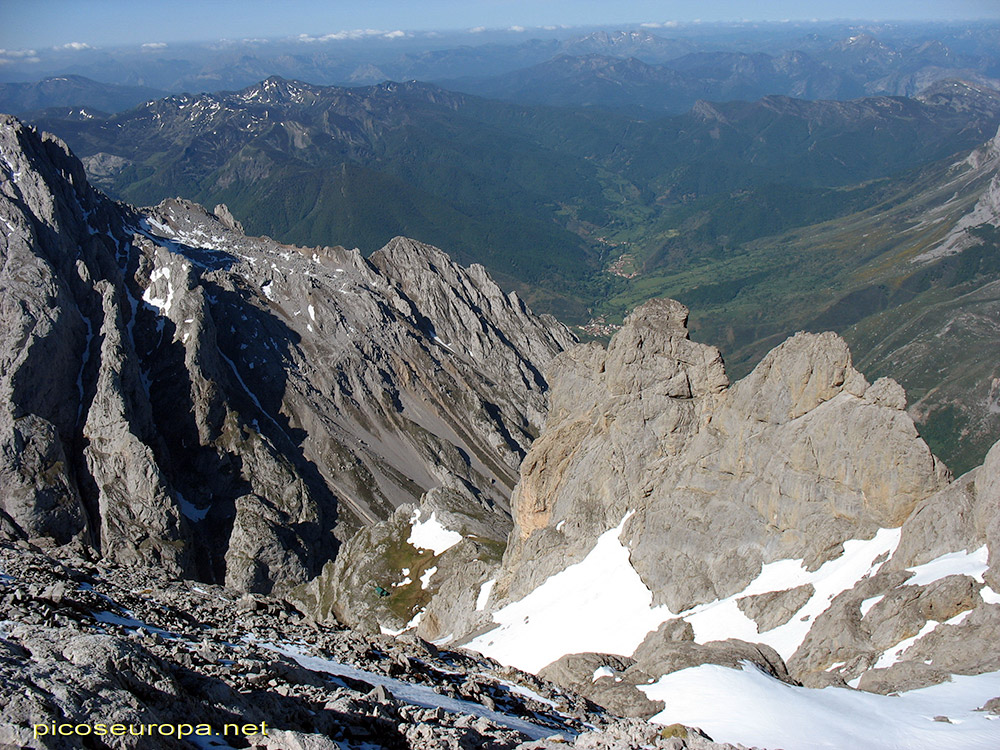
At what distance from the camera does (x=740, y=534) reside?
196 ft

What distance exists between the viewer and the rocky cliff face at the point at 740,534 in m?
41.6

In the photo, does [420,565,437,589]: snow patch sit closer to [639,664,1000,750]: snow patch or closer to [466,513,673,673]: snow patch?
[466,513,673,673]: snow patch

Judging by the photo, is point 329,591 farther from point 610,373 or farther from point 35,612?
point 35,612

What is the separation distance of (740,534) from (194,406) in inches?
4983

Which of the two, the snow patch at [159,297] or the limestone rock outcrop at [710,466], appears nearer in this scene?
the limestone rock outcrop at [710,466]

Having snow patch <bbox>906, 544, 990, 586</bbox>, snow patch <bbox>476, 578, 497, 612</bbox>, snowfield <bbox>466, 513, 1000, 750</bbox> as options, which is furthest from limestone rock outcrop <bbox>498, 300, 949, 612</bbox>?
snow patch <bbox>906, 544, 990, 586</bbox>

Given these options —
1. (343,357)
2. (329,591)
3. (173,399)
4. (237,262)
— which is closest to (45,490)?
(173,399)

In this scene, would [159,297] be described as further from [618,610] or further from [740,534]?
[740,534]

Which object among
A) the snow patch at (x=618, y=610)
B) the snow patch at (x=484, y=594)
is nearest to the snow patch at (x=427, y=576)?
the snow patch at (x=484, y=594)

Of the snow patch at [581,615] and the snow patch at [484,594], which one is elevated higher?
the snow patch at [581,615]

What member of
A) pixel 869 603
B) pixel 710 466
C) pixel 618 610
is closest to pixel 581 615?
pixel 618 610

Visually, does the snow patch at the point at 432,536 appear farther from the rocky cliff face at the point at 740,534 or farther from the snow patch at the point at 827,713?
the snow patch at the point at 827,713

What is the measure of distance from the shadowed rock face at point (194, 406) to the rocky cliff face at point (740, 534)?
57.9 m

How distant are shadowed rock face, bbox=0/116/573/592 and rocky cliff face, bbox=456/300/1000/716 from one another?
5788 centimetres
